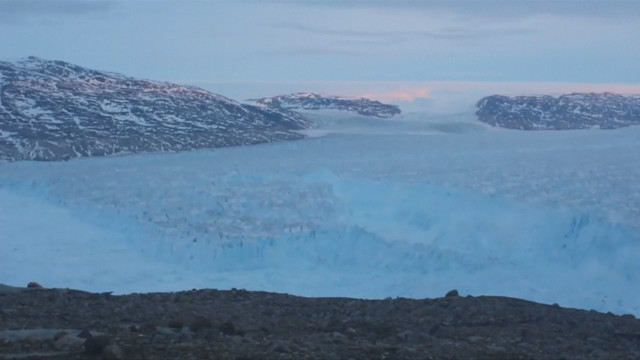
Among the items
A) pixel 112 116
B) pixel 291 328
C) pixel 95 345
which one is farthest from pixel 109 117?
pixel 95 345

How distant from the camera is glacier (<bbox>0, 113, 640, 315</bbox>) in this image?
9969mm

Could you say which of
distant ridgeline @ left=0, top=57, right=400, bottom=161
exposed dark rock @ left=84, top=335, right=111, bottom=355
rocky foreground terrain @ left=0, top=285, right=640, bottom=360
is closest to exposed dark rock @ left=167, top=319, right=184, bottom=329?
rocky foreground terrain @ left=0, top=285, right=640, bottom=360

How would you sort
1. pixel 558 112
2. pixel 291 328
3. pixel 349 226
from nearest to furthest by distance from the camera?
pixel 291 328 → pixel 349 226 → pixel 558 112

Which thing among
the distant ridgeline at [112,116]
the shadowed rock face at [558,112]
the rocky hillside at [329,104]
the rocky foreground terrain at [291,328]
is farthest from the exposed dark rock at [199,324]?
the rocky hillside at [329,104]

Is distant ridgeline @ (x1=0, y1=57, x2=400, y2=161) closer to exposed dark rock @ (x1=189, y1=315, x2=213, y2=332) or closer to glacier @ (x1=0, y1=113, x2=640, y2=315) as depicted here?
glacier @ (x1=0, y1=113, x2=640, y2=315)

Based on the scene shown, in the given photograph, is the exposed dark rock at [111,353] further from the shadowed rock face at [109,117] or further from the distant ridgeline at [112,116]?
the shadowed rock face at [109,117]

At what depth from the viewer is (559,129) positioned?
27.3m

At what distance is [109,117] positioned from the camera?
2556 centimetres

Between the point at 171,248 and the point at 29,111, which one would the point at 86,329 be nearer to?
the point at 171,248

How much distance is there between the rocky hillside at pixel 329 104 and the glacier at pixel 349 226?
12.8 meters

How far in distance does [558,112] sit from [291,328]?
24.3 metres

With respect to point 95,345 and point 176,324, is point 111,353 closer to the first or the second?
point 95,345

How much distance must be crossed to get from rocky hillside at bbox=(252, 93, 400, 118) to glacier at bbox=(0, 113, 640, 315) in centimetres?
1278

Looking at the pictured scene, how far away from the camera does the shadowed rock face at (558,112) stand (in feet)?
90.8
